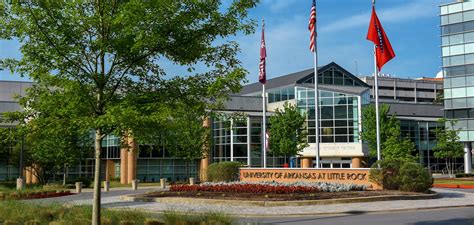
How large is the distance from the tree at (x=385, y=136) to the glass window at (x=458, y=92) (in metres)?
12.4

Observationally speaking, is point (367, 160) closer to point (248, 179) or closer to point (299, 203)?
point (248, 179)

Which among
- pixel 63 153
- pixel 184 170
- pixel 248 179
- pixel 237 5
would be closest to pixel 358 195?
pixel 248 179

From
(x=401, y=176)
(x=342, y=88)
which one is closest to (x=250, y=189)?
(x=401, y=176)

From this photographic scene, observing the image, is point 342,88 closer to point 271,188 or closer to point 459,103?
point 459,103

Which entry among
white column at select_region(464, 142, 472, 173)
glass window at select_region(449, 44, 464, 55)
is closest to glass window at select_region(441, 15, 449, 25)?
glass window at select_region(449, 44, 464, 55)

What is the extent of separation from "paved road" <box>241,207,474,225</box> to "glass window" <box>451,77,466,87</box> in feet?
153

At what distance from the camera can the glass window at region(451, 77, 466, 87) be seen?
6216 centimetres

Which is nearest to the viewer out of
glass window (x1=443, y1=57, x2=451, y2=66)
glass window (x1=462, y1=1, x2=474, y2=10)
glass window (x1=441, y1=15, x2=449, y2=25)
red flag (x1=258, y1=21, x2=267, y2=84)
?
red flag (x1=258, y1=21, x2=267, y2=84)

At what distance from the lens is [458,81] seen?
62.7 metres

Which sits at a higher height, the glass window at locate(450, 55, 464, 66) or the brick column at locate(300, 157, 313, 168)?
the glass window at locate(450, 55, 464, 66)

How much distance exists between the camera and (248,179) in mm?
34531

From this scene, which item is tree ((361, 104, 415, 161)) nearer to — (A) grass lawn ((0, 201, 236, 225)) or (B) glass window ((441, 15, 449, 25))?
(B) glass window ((441, 15, 449, 25))

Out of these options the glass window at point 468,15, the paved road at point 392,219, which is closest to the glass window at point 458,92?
the glass window at point 468,15

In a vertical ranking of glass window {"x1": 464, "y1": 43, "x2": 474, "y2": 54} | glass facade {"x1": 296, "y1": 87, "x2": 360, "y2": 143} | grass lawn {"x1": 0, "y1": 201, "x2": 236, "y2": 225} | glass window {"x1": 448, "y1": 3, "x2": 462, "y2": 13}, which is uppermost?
glass window {"x1": 448, "y1": 3, "x2": 462, "y2": 13}
